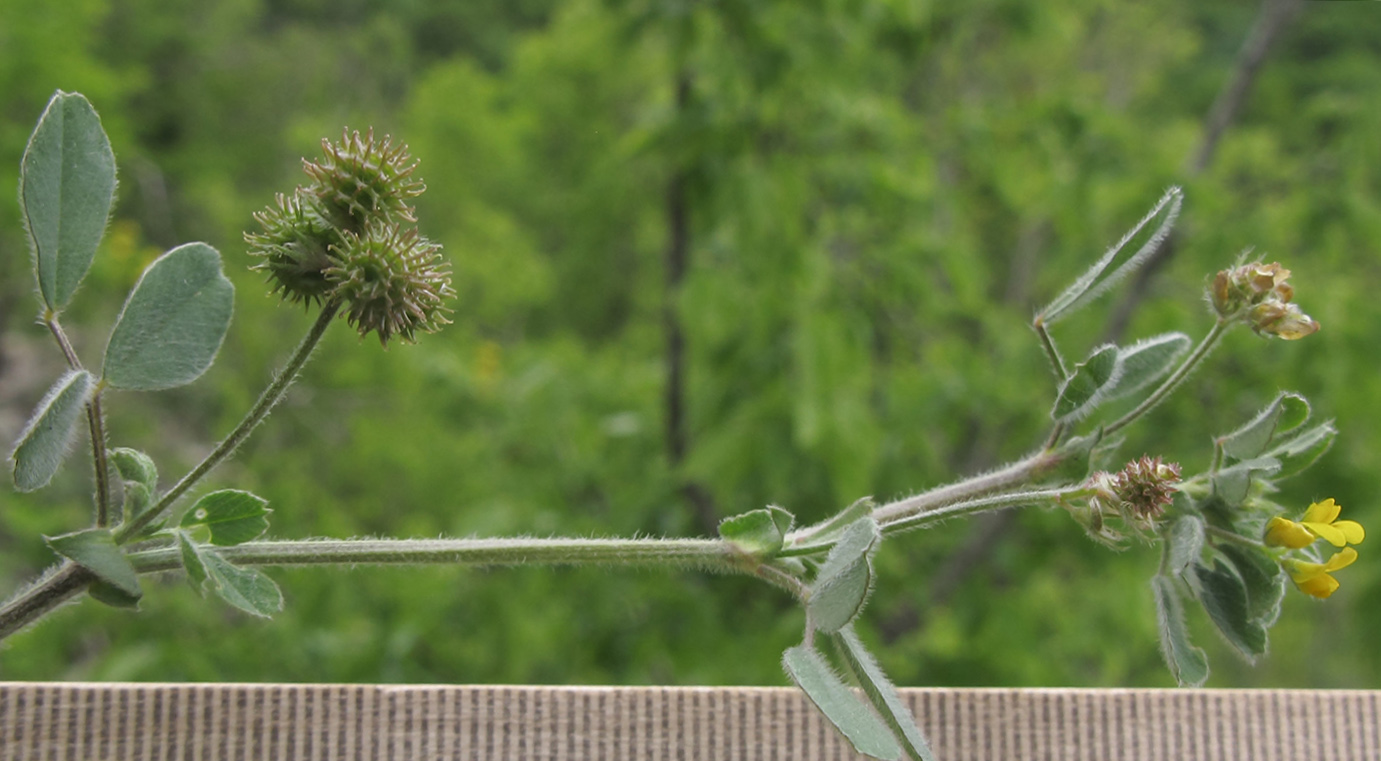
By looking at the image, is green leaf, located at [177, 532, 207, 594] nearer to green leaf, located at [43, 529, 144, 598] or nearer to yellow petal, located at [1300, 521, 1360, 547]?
green leaf, located at [43, 529, 144, 598]

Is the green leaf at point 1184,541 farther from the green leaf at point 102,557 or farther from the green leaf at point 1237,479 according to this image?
the green leaf at point 102,557

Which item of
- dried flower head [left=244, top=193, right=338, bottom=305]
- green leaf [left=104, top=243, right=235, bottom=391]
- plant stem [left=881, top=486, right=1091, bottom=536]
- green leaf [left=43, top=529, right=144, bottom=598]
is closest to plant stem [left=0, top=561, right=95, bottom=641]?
green leaf [left=43, top=529, right=144, bottom=598]

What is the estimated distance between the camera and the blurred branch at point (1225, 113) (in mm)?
2896

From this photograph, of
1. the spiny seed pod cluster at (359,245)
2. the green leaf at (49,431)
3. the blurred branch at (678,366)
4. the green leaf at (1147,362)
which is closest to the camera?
the green leaf at (49,431)

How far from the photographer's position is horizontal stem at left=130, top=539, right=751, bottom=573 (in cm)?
80

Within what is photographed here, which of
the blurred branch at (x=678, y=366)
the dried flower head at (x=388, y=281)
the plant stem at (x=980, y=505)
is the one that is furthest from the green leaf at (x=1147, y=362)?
the blurred branch at (x=678, y=366)

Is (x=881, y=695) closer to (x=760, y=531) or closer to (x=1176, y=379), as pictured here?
(x=760, y=531)

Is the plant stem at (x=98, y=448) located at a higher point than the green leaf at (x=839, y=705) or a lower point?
higher

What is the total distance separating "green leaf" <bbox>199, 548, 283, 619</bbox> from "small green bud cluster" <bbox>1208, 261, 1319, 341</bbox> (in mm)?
924

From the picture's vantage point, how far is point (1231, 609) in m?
0.91

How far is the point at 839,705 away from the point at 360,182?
2.00ft

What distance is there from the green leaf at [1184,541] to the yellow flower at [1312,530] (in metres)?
0.06

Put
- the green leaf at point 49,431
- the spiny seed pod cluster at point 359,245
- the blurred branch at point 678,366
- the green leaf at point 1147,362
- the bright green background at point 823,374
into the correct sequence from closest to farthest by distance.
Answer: the green leaf at point 49,431, the spiny seed pod cluster at point 359,245, the green leaf at point 1147,362, the bright green background at point 823,374, the blurred branch at point 678,366

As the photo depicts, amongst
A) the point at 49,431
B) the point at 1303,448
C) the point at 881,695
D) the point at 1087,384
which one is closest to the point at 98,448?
the point at 49,431
